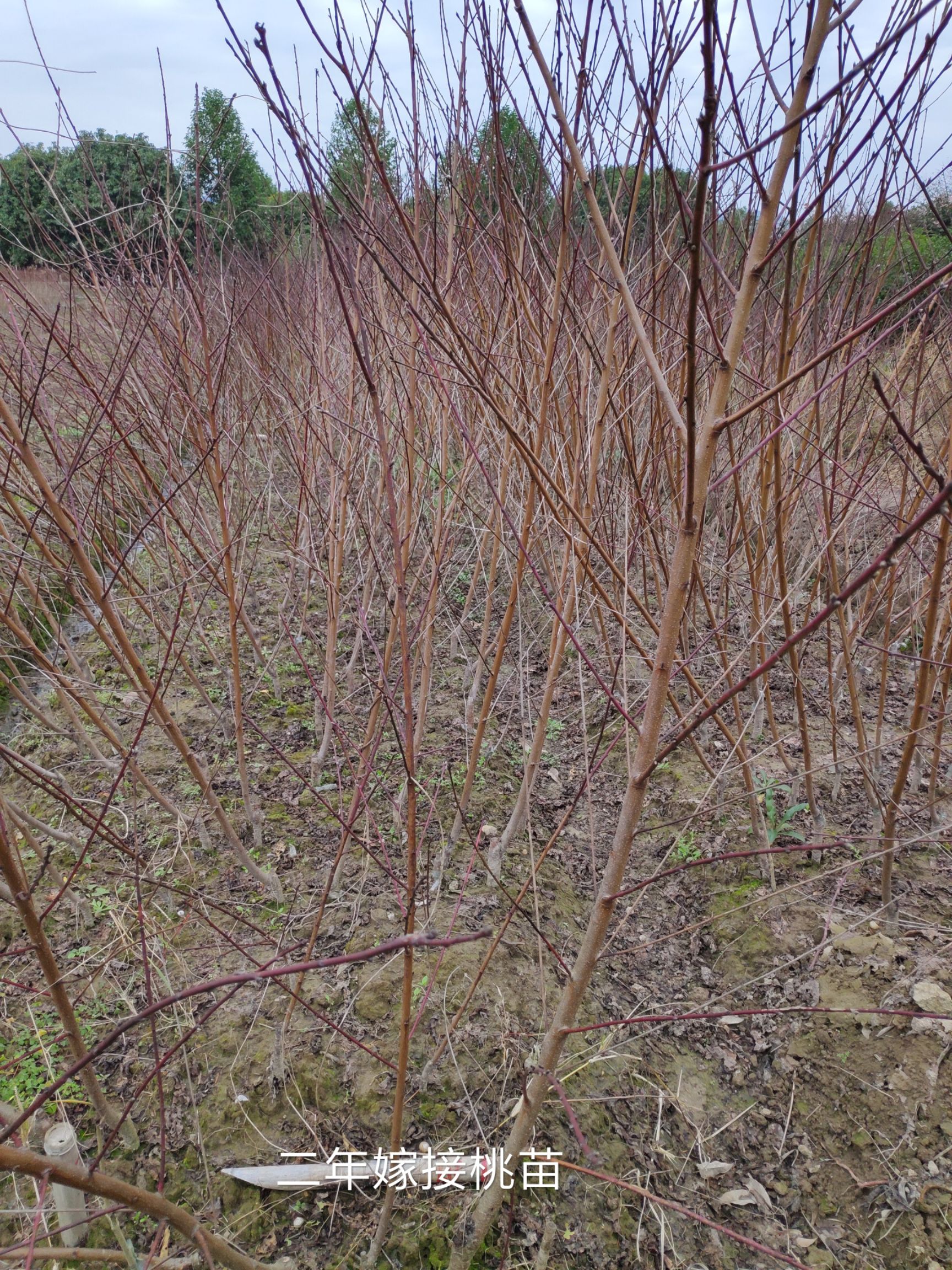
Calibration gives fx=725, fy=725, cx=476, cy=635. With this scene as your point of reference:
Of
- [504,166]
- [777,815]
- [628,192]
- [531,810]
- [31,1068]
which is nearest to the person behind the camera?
[504,166]

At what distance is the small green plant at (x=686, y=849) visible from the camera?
9.36ft

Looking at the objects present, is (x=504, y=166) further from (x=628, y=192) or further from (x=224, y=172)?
(x=224, y=172)

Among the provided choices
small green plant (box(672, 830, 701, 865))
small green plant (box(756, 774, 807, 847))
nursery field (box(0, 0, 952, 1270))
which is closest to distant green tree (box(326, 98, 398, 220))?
nursery field (box(0, 0, 952, 1270))

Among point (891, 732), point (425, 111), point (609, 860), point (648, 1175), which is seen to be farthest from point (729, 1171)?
point (425, 111)

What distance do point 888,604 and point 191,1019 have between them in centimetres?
260

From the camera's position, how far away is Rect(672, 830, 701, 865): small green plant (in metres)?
2.85

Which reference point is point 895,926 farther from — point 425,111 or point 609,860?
point 425,111

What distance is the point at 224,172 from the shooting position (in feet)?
11.3

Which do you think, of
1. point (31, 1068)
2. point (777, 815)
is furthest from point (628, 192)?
point (31, 1068)

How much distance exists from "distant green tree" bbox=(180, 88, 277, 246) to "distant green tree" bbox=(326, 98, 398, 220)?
0.31 metres

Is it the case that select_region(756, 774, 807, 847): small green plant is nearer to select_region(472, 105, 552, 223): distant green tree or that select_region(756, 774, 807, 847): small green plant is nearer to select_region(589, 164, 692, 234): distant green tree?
select_region(589, 164, 692, 234): distant green tree

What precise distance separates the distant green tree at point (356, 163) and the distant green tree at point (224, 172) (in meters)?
0.31

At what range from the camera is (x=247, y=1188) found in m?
1.91

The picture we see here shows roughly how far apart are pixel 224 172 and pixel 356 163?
0.96 meters
